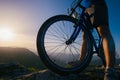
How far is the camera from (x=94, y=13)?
21.0 ft

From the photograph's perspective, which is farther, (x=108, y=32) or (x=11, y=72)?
(x=11, y=72)

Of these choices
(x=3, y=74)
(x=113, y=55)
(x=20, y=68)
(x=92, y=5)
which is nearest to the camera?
(x=113, y=55)

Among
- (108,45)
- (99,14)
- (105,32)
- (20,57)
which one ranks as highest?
(20,57)

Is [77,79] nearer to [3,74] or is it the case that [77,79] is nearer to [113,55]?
[113,55]

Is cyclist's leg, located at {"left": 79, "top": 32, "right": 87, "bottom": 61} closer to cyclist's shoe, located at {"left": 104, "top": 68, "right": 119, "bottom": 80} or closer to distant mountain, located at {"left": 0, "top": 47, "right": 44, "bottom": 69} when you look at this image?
cyclist's shoe, located at {"left": 104, "top": 68, "right": 119, "bottom": 80}

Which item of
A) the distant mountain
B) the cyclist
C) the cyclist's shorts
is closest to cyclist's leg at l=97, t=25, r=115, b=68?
the cyclist

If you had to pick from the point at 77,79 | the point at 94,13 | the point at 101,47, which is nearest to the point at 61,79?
the point at 77,79

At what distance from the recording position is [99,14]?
6344 millimetres

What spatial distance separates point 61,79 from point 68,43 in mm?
1041

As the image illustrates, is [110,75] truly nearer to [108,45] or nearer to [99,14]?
[108,45]

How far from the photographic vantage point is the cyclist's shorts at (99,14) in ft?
20.7

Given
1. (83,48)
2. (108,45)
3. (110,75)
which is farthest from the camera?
(83,48)

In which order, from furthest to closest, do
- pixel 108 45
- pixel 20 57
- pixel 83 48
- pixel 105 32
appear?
1. pixel 20 57
2. pixel 83 48
3. pixel 105 32
4. pixel 108 45

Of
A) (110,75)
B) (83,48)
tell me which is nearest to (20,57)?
(83,48)
